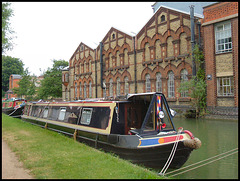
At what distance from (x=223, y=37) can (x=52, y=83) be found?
30.7m

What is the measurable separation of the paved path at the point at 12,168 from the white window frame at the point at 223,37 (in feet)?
55.0

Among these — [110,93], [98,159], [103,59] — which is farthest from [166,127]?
[103,59]

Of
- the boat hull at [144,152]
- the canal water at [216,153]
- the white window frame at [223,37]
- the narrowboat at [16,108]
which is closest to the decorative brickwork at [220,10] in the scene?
the white window frame at [223,37]

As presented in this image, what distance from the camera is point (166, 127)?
7523 mm

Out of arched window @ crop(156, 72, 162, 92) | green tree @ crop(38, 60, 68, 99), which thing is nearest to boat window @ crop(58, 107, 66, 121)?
arched window @ crop(156, 72, 162, 92)

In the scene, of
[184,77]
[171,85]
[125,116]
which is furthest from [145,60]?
[125,116]

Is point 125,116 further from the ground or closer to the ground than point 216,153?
further from the ground

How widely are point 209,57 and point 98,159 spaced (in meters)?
15.3

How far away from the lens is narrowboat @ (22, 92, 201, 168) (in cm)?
665

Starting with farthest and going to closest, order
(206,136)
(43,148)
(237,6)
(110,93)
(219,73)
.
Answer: (110,93)
(219,73)
(237,6)
(206,136)
(43,148)

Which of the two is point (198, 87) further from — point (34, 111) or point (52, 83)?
point (52, 83)

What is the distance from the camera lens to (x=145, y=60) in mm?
24531

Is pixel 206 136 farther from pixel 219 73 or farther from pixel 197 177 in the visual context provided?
pixel 219 73

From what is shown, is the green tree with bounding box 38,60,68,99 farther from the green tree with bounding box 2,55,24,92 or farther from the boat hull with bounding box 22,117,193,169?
the green tree with bounding box 2,55,24,92
